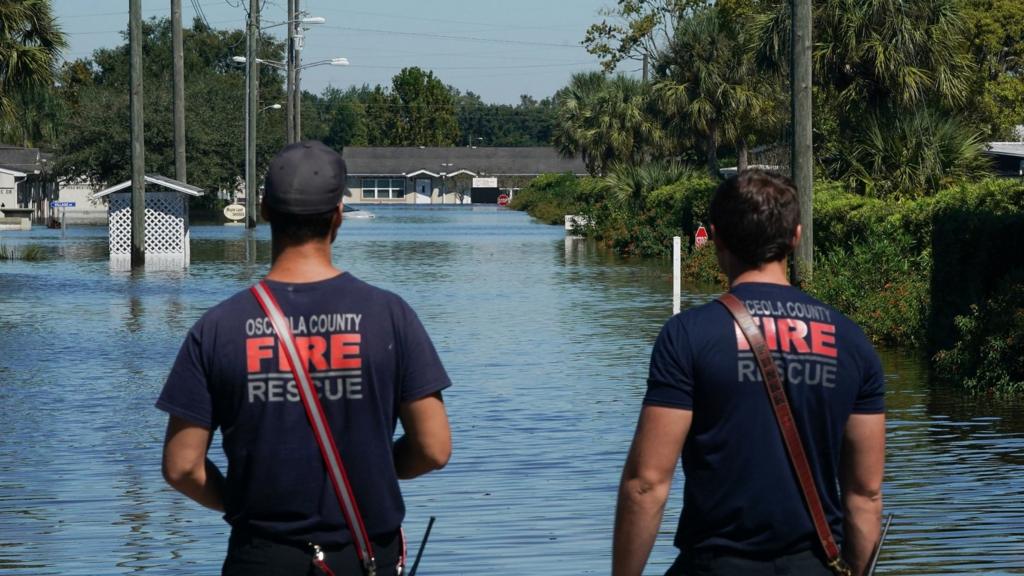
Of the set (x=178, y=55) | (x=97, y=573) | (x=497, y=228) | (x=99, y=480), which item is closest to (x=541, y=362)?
(x=99, y=480)

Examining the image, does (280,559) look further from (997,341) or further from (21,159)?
(21,159)

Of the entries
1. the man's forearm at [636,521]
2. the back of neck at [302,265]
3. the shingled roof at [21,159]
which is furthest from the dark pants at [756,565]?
the shingled roof at [21,159]

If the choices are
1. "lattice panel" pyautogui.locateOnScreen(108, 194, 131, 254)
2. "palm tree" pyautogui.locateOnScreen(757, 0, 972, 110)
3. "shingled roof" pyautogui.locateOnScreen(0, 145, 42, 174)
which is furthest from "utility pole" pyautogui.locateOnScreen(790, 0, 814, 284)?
"shingled roof" pyautogui.locateOnScreen(0, 145, 42, 174)

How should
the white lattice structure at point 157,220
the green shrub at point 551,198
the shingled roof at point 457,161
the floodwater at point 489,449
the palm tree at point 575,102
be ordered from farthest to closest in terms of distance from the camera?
the shingled roof at point 457,161 → the palm tree at point 575,102 → the green shrub at point 551,198 → the white lattice structure at point 157,220 → the floodwater at point 489,449

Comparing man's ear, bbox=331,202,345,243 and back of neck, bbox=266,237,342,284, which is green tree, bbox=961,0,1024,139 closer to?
man's ear, bbox=331,202,345,243

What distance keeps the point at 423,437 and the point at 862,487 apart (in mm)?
1122

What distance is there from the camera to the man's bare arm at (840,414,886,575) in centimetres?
427

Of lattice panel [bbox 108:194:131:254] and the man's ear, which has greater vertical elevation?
the man's ear

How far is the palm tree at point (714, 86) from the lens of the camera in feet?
190

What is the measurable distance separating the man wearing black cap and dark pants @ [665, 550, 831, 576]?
0.75m

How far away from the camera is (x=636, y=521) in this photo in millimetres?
4211

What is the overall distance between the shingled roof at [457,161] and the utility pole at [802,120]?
128010 mm

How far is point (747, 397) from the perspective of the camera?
4070 mm

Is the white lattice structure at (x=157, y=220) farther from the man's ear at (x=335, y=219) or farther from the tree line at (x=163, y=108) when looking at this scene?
the man's ear at (x=335, y=219)
